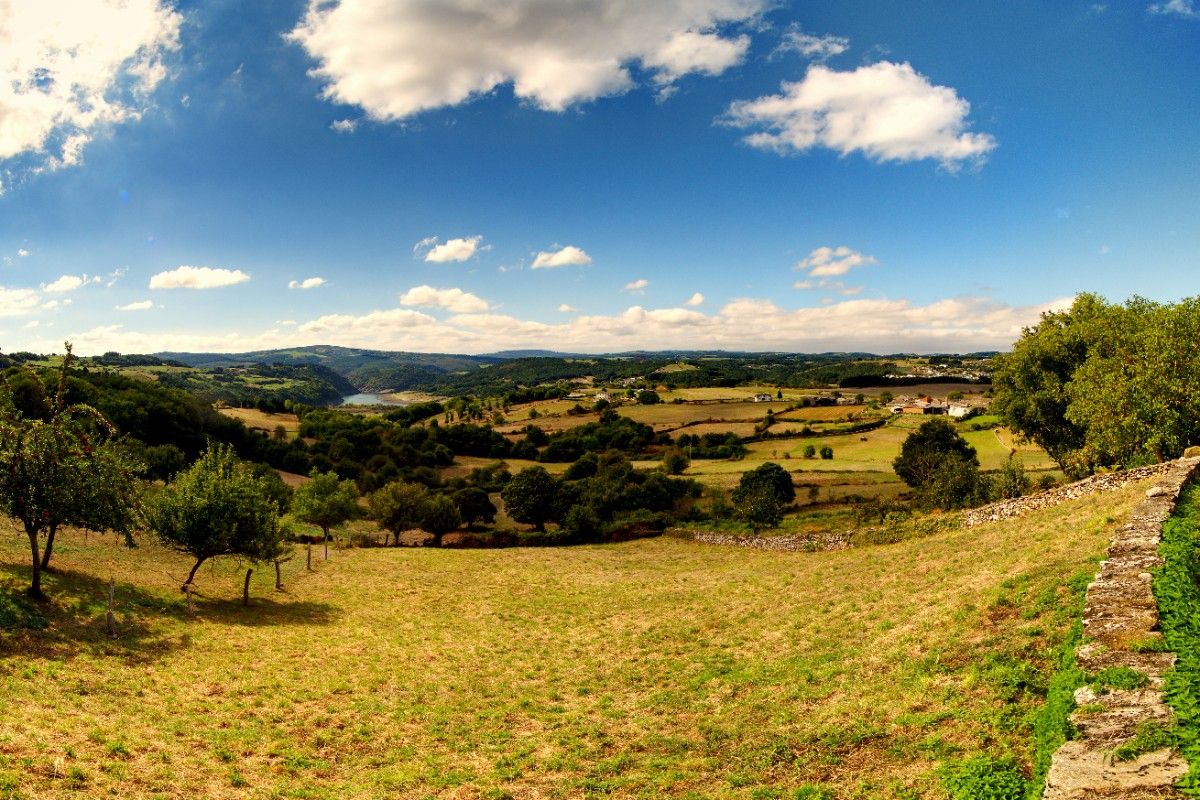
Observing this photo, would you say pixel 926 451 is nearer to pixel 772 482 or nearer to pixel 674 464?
pixel 772 482

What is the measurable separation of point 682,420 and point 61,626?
130446 millimetres

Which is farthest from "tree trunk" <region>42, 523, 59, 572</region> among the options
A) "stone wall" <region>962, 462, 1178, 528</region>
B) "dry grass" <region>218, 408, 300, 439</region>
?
"dry grass" <region>218, 408, 300, 439</region>

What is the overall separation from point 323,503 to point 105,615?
29.6 m

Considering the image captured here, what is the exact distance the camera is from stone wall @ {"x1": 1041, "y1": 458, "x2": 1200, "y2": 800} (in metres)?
6.84

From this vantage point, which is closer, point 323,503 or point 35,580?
point 35,580

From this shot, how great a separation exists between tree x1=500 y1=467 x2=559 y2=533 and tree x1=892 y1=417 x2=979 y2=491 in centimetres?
4311

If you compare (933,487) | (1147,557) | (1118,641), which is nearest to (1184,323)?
(933,487)

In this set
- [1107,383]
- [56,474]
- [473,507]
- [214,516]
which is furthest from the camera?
[473,507]

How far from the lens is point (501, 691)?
1886cm

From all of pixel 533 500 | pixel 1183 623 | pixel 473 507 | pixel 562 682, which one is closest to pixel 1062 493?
pixel 1183 623

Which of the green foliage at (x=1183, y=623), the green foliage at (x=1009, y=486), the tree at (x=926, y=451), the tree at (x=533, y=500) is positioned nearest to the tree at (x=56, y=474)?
the green foliage at (x=1183, y=623)

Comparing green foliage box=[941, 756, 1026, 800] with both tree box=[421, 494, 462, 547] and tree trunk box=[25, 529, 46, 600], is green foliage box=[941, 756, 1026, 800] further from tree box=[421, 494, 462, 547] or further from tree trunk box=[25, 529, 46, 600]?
tree box=[421, 494, 462, 547]

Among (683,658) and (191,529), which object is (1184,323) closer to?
(683,658)

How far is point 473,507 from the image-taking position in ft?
234
